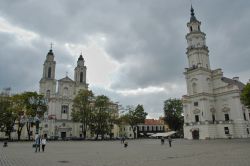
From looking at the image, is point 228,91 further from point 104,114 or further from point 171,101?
point 104,114

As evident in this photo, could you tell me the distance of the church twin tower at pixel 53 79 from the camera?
3332 inches

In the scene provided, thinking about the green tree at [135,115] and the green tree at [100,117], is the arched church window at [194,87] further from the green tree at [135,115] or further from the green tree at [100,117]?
the green tree at [100,117]

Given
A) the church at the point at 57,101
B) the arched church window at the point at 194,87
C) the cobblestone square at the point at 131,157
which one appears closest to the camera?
the cobblestone square at the point at 131,157

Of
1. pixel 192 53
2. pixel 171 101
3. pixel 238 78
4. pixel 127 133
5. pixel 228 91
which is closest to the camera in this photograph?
pixel 228 91

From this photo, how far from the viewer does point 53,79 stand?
8625 cm

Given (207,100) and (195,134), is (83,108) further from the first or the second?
(207,100)

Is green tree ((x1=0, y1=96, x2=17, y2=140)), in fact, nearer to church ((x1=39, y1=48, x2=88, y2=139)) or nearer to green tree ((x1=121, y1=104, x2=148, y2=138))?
church ((x1=39, y1=48, x2=88, y2=139))

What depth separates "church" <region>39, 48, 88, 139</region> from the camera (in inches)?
3172

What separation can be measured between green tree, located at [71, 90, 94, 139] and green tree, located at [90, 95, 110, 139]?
68.2 inches

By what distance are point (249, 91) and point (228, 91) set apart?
92.5 feet

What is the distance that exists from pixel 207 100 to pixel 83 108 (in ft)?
117

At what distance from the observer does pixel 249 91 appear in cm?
3847

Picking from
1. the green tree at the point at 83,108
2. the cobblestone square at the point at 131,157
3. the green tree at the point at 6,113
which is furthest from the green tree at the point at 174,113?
the cobblestone square at the point at 131,157

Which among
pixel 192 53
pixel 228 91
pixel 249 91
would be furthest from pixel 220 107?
pixel 249 91
